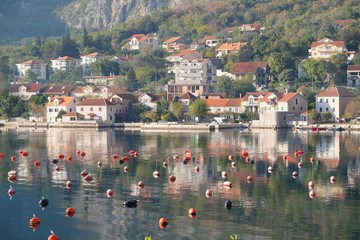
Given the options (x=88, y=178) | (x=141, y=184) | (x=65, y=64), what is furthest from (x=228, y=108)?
(x=65, y=64)

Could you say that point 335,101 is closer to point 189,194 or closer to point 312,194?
point 312,194

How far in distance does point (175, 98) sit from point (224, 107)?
8.77m

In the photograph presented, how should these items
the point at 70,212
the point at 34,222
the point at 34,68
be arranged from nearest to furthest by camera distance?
the point at 34,222, the point at 70,212, the point at 34,68

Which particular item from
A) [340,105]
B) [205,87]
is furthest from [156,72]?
[340,105]

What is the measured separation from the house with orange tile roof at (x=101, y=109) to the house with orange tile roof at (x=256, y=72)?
2226cm

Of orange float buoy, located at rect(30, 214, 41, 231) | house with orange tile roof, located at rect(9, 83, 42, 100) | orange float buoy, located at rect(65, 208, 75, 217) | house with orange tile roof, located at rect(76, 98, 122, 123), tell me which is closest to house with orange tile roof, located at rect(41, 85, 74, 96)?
house with orange tile roof, located at rect(9, 83, 42, 100)

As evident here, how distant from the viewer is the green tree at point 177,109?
98.3m

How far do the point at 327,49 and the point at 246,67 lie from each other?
14.2 metres

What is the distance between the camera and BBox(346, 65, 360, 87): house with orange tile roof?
101875 millimetres

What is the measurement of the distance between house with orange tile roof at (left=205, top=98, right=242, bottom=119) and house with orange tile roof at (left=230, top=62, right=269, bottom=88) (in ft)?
40.9

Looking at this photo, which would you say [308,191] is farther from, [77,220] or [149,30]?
[149,30]

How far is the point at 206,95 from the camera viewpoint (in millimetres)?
105375

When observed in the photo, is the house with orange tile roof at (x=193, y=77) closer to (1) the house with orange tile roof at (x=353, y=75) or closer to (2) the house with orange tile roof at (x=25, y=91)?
(2) the house with orange tile roof at (x=25, y=91)

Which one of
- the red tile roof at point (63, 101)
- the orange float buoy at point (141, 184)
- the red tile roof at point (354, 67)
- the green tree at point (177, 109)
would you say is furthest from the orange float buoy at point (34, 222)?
the red tile roof at point (354, 67)
